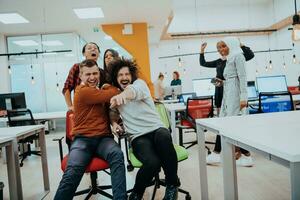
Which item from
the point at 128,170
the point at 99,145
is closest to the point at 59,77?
the point at 128,170

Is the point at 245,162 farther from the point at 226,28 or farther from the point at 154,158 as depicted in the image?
the point at 226,28

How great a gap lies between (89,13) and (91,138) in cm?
513

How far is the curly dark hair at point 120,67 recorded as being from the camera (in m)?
2.33

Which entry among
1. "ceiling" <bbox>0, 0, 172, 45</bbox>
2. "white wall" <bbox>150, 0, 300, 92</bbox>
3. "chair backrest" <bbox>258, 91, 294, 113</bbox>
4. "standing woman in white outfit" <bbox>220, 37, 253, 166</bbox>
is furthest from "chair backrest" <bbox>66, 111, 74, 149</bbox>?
"white wall" <bbox>150, 0, 300, 92</bbox>

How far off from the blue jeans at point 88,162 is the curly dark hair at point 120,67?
53 cm

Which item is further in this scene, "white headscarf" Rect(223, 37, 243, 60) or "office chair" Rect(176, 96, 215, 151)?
"office chair" Rect(176, 96, 215, 151)

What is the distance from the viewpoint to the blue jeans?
1.88m

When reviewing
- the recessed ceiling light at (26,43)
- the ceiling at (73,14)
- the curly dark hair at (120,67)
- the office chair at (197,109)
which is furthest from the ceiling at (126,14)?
the curly dark hair at (120,67)

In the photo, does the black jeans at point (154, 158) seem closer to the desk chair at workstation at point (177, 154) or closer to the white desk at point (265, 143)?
the desk chair at workstation at point (177, 154)

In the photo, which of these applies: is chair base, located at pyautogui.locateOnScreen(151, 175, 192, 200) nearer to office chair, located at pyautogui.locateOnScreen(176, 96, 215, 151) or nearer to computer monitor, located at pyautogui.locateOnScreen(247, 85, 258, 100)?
office chair, located at pyautogui.locateOnScreen(176, 96, 215, 151)

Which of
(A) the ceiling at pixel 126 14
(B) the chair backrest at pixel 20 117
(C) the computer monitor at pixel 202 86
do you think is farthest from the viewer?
(A) the ceiling at pixel 126 14

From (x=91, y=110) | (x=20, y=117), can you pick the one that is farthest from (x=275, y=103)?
(x=20, y=117)

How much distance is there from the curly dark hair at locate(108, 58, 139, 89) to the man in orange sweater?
5.6 inches

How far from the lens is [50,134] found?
23.0ft
